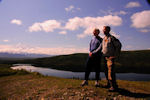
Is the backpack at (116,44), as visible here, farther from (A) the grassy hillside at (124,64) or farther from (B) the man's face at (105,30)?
(A) the grassy hillside at (124,64)

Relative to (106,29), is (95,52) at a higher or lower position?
lower

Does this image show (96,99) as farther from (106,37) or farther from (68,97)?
(106,37)

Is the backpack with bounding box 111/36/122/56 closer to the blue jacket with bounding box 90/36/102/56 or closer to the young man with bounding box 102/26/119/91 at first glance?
the young man with bounding box 102/26/119/91

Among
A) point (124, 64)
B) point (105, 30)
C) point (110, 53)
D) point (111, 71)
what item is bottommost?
point (124, 64)

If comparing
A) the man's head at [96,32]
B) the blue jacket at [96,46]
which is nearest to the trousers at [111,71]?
the blue jacket at [96,46]

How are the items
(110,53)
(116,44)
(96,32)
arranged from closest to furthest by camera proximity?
(116,44)
(110,53)
(96,32)

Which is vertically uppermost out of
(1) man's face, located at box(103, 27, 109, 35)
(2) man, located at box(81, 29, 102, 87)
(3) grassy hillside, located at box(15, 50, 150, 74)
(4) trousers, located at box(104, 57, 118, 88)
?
(1) man's face, located at box(103, 27, 109, 35)

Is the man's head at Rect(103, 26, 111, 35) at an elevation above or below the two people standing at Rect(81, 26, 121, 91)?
above

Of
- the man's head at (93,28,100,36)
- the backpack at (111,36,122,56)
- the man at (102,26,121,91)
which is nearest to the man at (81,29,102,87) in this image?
the man's head at (93,28,100,36)

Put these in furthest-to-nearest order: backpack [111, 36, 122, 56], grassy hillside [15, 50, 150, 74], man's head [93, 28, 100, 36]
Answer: grassy hillside [15, 50, 150, 74]
man's head [93, 28, 100, 36]
backpack [111, 36, 122, 56]

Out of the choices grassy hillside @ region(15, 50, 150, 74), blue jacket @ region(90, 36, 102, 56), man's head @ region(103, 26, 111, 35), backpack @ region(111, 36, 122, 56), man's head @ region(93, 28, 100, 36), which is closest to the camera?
backpack @ region(111, 36, 122, 56)

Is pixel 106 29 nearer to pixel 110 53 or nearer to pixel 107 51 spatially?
pixel 107 51

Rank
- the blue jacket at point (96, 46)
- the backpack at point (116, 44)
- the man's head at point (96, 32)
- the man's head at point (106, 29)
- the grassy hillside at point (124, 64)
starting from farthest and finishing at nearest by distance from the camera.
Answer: the grassy hillside at point (124, 64) → the man's head at point (96, 32) → the blue jacket at point (96, 46) → the man's head at point (106, 29) → the backpack at point (116, 44)

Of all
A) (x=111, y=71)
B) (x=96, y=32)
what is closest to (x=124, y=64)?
(x=96, y=32)
